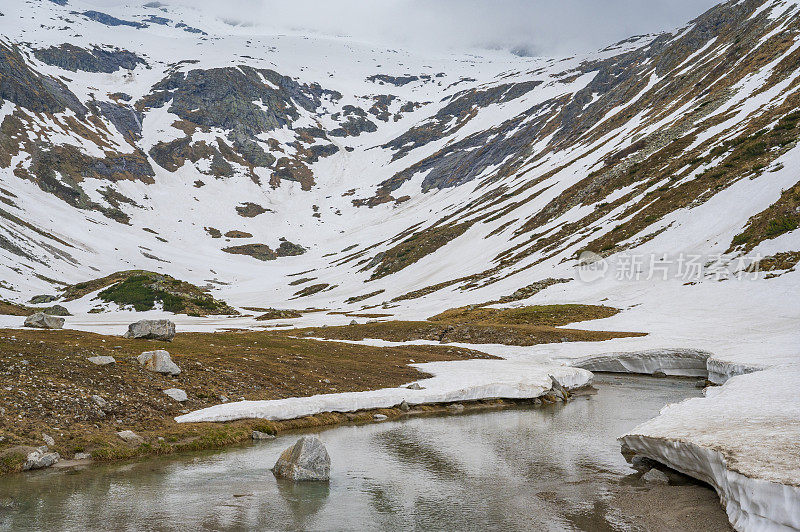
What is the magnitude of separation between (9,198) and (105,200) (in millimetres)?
41267

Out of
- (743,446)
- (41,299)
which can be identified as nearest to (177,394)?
(743,446)

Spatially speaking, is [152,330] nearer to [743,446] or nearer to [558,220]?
[743,446]

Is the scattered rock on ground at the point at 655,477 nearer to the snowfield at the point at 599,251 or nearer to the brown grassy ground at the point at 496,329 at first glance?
the snowfield at the point at 599,251

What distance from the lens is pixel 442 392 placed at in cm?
2836

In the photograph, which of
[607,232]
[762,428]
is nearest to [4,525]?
[762,428]

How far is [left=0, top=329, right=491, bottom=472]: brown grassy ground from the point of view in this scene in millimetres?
17562

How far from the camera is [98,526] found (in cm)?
1179

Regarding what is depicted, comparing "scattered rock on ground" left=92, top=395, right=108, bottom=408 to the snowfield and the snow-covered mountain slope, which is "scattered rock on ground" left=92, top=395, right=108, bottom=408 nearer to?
the snowfield

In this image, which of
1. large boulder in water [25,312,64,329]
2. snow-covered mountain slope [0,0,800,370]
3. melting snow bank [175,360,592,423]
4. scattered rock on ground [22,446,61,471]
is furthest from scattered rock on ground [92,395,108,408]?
snow-covered mountain slope [0,0,800,370]

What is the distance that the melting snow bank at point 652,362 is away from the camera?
38.3 metres

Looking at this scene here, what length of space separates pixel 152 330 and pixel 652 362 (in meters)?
36.2

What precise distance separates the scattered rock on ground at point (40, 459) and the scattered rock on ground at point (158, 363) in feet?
26.3

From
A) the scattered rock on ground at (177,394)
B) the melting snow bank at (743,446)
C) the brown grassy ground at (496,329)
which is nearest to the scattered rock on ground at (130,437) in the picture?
the scattered rock on ground at (177,394)

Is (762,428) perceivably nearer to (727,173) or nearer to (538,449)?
(538,449)
